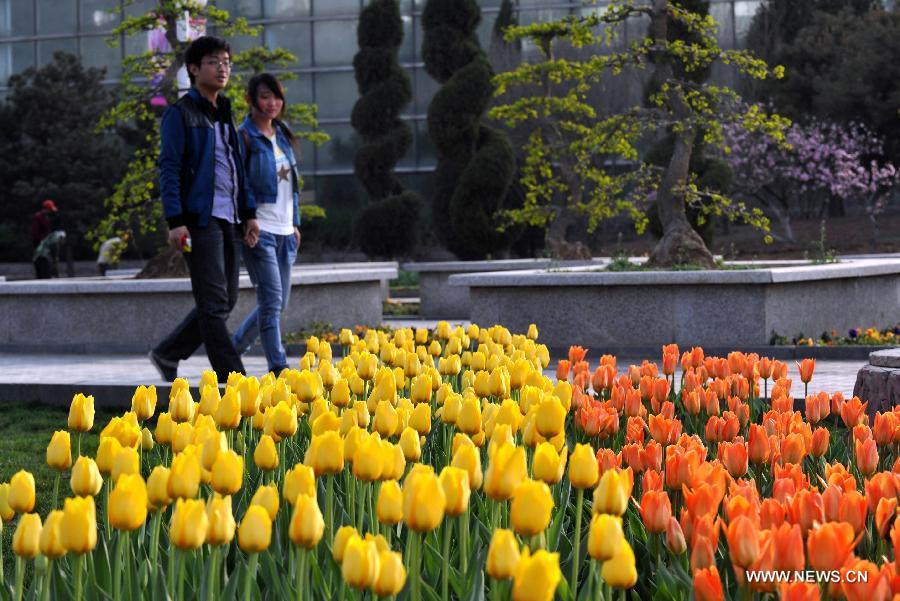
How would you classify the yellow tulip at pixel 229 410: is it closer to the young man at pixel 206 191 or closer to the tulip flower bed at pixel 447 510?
the tulip flower bed at pixel 447 510

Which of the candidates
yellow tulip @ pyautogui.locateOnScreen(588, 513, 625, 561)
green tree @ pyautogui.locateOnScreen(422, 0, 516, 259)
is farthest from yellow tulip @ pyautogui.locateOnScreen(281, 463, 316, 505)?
green tree @ pyautogui.locateOnScreen(422, 0, 516, 259)

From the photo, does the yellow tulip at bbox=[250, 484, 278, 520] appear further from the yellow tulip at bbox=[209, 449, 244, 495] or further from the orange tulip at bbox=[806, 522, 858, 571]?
the orange tulip at bbox=[806, 522, 858, 571]

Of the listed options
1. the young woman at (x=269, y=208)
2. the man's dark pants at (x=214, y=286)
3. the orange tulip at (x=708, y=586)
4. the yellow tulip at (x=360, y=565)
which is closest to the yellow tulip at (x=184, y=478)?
the yellow tulip at (x=360, y=565)

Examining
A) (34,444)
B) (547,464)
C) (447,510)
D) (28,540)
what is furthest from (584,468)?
(34,444)

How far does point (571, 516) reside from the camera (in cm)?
344

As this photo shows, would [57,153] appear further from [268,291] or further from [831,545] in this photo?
[831,545]

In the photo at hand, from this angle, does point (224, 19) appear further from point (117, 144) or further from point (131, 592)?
point (117, 144)

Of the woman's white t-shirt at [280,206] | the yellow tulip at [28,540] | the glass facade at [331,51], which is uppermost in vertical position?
the glass facade at [331,51]

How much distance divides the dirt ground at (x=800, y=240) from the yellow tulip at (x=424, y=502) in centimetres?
2949

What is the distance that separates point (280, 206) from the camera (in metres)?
8.23

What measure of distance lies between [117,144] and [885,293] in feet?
92.5

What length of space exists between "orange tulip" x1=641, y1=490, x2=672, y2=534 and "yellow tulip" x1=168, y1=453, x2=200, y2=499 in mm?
812

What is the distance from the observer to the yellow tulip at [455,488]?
7.45ft

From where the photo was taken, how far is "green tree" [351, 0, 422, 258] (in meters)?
30.4
